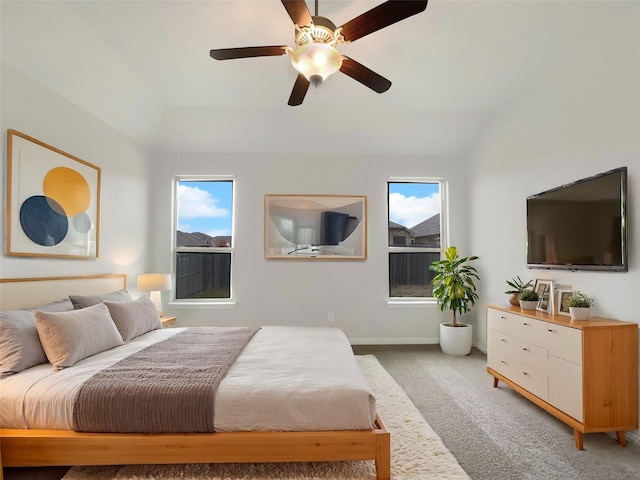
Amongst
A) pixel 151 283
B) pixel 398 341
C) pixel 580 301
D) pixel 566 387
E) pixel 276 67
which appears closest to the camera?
pixel 566 387

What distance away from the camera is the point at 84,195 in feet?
11.0

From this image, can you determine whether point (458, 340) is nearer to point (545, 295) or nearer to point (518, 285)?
point (518, 285)

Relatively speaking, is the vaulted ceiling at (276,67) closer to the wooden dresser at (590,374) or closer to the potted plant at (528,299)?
the potted plant at (528,299)

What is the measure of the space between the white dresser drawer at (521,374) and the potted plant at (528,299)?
466 millimetres

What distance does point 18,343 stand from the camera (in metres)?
2.09

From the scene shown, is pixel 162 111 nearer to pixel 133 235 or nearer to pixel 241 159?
pixel 241 159

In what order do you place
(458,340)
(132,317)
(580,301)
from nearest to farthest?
(580,301), (132,317), (458,340)

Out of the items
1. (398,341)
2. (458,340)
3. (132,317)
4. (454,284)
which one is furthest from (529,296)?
(132,317)

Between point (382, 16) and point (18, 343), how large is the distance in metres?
2.80

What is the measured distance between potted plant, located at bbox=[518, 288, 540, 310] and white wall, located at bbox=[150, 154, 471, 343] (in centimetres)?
186

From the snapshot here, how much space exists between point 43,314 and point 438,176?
181 inches

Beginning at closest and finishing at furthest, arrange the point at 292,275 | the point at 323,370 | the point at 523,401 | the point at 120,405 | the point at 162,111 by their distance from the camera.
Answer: the point at 120,405 < the point at 323,370 < the point at 523,401 < the point at 162,111 < the point at 292,275

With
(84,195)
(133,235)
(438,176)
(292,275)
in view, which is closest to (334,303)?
(292,275)

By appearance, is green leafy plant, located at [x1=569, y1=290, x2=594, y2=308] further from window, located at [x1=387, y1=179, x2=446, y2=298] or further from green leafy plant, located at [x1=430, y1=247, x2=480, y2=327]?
window, located at [x1=387, y1=179, x2=446, y2=298]
